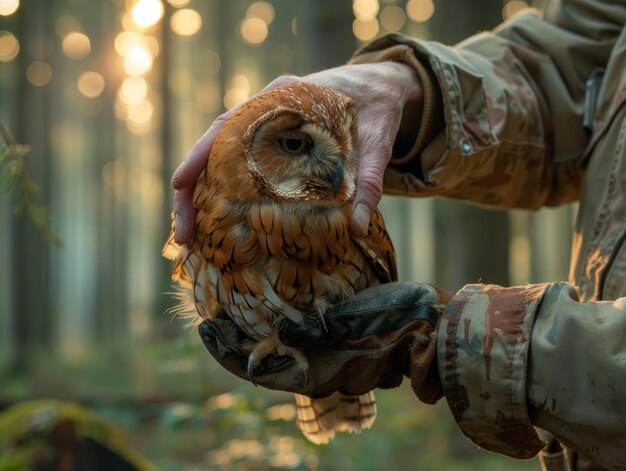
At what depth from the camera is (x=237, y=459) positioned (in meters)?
3.72

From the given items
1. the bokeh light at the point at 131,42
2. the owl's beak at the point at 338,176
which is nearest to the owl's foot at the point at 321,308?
the owl's beak at the point at 338,176

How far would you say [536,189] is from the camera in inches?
106

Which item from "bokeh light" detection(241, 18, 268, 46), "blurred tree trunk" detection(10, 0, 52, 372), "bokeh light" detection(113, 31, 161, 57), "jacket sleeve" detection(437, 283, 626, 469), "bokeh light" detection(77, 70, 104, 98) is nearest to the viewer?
"jacket sleeve" detection(437, 283, 626, 469)

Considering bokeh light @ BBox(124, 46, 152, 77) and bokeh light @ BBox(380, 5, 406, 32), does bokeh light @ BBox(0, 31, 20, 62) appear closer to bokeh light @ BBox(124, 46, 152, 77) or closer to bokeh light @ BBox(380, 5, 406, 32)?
bokeh light @ BBox(124, 46, 152, 77)

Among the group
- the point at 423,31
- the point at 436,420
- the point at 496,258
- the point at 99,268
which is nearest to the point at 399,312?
the point at 496,258

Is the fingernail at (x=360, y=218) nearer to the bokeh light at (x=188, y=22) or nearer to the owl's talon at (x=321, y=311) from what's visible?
the owl's talon at (x=321, y=311)

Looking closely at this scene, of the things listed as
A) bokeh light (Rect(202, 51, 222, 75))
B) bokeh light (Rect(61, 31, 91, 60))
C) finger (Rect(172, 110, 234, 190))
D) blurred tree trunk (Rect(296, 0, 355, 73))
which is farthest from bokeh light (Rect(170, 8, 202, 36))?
finger (Rect(172, 110, 234, 190))

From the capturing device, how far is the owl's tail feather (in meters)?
2.89

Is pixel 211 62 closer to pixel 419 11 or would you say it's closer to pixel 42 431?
pixel 419 11

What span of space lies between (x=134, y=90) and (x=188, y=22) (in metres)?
3.70

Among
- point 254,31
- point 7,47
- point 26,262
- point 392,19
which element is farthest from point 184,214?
point 254,31

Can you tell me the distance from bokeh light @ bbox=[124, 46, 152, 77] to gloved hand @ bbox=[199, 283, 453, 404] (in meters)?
26.4

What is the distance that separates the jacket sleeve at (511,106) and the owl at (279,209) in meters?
0.32

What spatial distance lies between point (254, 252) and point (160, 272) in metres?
17.1
